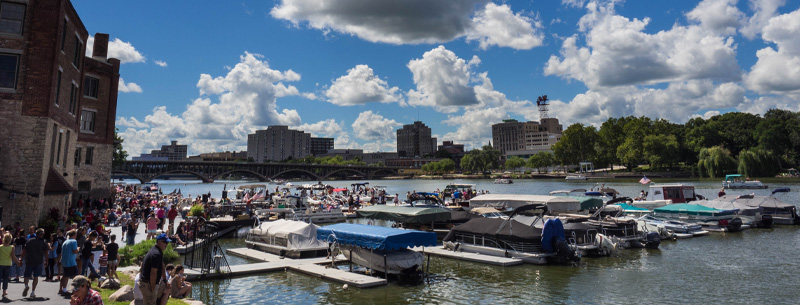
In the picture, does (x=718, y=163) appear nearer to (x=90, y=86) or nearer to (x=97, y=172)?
(x=97, y=172)

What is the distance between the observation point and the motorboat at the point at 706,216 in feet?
111

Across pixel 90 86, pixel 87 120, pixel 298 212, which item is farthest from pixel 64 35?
pixel 298 212

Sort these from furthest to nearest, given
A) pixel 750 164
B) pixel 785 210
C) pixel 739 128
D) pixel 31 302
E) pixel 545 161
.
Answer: pixel 545 161 → pixel 739 128 → pixel 750 164 → pixel 785 210 → pixel 31 302

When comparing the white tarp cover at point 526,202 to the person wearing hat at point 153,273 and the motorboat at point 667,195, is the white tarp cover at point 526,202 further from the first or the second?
the person wearing hat at point 153,273

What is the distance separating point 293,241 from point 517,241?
1202cm

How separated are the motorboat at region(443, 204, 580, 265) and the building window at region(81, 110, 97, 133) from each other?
29612mm

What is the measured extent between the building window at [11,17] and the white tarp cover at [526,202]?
110 ft

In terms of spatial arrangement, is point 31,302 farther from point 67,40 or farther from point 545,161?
point 545,161

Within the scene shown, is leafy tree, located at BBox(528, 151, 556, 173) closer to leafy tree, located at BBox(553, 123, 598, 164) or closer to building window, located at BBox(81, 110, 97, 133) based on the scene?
leafy tree, located at BBox(553, 123, 598, 164)

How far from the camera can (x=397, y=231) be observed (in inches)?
744

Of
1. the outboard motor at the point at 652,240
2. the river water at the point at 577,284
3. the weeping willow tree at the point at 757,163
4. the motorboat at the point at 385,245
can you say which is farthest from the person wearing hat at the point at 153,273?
the weeping willow tree at the point at 757,163

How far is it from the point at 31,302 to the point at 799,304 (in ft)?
78.5

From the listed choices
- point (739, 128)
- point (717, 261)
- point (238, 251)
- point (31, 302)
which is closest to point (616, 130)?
point (739, 128)

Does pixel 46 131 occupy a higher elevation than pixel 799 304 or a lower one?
higher
